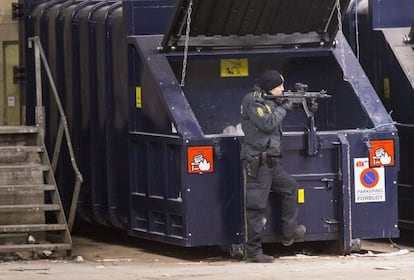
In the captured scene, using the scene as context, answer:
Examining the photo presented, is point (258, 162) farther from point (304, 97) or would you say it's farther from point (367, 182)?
point (367, 182)

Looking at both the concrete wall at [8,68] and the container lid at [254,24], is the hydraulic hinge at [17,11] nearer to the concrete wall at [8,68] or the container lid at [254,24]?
the concrete wall at [8,68]

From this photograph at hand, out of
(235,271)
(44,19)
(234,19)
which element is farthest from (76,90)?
(235,271)

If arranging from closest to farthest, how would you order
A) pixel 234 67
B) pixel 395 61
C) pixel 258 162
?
pixel 258 162
pixel 234 67
pixel 395 61

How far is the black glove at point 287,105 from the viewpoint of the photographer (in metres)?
Result: 12.7

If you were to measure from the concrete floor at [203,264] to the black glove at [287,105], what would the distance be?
1398mm

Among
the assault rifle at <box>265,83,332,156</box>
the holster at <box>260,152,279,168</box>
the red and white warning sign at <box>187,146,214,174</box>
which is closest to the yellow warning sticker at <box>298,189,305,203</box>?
the assault rifle at <box>265,83,332,156</box>

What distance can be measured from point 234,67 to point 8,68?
3.40 meters

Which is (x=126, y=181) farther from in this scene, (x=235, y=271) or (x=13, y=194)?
(x=235, y=271)

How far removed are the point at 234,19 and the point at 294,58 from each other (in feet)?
2.91

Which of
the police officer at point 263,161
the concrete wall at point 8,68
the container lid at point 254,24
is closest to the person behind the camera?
the police officer at point 263,161

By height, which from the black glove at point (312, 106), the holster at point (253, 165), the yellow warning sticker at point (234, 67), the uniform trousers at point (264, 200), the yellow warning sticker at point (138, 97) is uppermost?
the yellow warning sticker at point (234, 67)

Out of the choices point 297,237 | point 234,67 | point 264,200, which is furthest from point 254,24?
point 297,237

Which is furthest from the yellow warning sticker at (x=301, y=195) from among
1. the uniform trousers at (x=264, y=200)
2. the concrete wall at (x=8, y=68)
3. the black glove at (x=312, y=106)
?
the concrete wall at (x=8, y=68)

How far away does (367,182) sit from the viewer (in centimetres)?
1314
